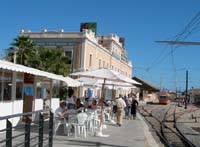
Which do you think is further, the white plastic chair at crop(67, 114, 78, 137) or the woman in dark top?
the woman in dark top

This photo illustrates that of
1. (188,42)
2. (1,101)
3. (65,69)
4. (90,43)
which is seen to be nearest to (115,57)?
(90,43)

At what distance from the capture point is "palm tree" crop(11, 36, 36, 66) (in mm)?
43125

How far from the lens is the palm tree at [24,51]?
43125 mm

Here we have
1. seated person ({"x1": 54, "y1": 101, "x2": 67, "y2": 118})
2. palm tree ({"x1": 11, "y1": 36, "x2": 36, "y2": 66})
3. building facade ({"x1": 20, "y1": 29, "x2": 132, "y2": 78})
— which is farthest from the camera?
building facade ({"x1": 20, "y1": 29, "x2": 132, "y2": 78})

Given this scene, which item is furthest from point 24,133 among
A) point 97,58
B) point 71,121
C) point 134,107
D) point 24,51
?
point 97,58

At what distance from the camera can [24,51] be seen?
145ft

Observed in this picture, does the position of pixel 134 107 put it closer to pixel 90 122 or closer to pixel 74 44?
pixel 90 122

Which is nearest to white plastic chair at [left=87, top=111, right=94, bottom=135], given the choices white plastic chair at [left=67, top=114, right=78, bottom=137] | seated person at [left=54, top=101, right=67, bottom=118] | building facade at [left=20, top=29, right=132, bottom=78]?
white plastic chair at [left=67, top=114, right=78, bottom=137]

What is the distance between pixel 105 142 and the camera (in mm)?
14805

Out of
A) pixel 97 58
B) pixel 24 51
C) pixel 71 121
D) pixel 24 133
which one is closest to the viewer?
pixel 24 133

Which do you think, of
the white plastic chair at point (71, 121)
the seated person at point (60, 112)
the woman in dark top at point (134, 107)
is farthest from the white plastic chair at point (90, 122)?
the woman in dark top at point (134, 107)

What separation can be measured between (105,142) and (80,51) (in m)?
40.7

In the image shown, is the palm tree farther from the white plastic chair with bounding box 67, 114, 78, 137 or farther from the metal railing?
the metal railing

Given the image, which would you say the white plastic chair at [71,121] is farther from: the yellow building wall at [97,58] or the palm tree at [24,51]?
the yellow building wall at [97,58]
